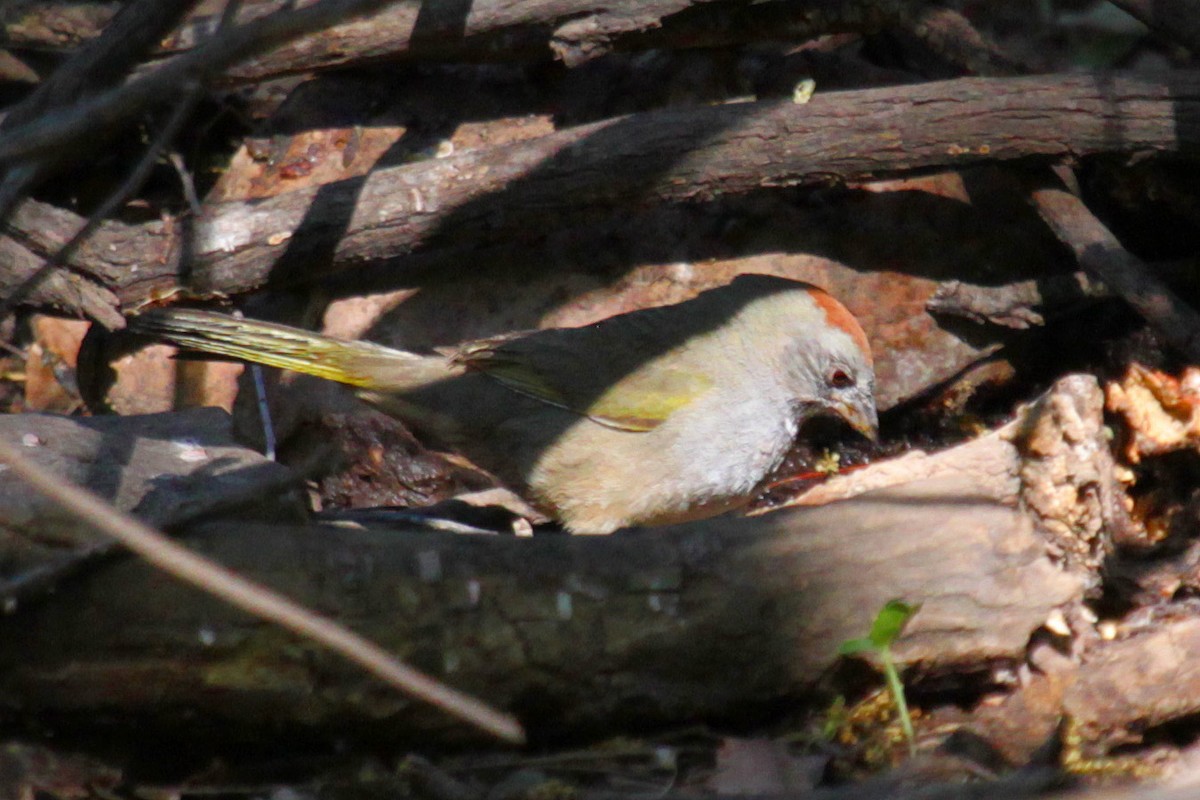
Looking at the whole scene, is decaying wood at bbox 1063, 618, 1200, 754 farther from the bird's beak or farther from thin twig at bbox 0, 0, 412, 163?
thin twig at bbox 0, 0, 412, 163

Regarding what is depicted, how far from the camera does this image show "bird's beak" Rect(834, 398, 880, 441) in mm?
4684

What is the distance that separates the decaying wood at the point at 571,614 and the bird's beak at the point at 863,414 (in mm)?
1120

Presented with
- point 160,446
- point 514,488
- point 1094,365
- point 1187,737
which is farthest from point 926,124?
point 160,446

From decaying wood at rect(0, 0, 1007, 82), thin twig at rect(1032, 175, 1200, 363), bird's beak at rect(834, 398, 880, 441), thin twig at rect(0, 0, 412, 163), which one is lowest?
bird's beak at rect(834, 398, 880, 441)

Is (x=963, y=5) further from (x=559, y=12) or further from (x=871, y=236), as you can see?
(x=559, y=12)

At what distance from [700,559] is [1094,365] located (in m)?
2.47

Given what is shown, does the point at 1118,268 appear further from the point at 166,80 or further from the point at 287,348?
the point at 166,80

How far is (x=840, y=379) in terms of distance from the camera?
465cm

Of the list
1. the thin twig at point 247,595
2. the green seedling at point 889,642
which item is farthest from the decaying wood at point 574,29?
the thin twig at point 247,595

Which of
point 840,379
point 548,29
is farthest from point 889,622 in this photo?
point 548,29

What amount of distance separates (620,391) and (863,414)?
0.89 meters

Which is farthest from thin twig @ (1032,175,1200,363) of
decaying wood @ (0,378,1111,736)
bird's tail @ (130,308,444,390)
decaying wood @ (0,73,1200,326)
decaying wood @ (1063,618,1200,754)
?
bird's tail @ (130,308,444,390)

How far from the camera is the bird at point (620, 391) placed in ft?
14.7

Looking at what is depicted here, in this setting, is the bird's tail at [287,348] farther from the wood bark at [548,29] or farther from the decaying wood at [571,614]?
the decaying wood at [571,614]
